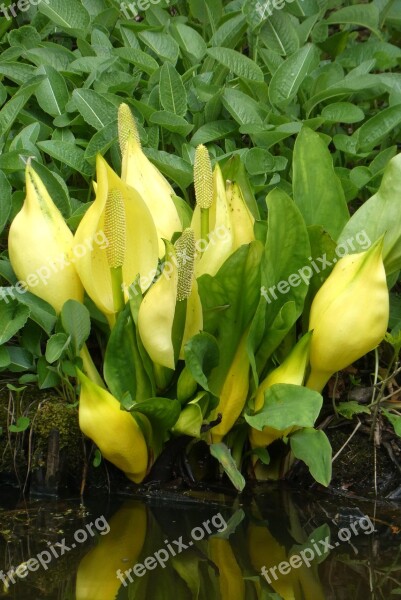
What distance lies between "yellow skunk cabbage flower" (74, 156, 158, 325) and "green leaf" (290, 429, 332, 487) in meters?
0.51

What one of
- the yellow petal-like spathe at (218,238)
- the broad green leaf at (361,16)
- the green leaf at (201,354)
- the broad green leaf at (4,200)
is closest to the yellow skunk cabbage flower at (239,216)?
the yellow petal-like spathe at (218,238)

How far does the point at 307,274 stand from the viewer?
237 centimetres

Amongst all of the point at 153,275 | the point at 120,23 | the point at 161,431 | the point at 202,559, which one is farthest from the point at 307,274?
the point at 120,23

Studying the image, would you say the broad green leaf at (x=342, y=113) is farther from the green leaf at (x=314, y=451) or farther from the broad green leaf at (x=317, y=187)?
the green leaf at (x=314, y=451)

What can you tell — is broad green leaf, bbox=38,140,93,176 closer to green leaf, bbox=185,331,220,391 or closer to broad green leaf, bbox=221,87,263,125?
broad green leaf, bbox=221,87,263,125

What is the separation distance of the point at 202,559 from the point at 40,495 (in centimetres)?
56

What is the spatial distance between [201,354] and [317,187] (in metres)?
0.59

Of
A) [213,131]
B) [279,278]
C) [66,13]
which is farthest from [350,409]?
[66,13]

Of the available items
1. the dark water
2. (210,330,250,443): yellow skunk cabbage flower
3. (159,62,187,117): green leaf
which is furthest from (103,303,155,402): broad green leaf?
(159,62,187,117): green leaf

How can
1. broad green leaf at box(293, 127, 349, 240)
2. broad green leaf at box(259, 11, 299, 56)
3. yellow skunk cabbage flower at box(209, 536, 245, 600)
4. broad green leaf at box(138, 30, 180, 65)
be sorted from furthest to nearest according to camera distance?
broad green leaf at box(259, 11, 299, 56)
broad green leaf at box(138, 30, 180, 65)
broad green leaf at box(293, 127, 349, 240)
yellow skunk cabbage flower at box(209, 536, 245, 600)

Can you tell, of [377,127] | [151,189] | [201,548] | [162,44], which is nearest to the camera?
[201,548]

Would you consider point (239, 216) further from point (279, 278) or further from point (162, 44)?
point (162, 44)

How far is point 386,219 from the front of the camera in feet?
7.84

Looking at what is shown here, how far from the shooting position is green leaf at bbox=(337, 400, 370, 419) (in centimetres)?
244
